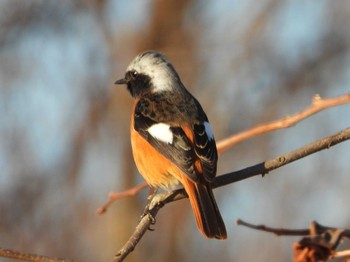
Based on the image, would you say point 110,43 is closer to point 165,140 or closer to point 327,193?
point 327,193

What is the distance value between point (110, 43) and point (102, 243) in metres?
2.77

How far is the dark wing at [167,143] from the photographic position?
4367mm

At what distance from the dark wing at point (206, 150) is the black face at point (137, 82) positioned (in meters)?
0.76

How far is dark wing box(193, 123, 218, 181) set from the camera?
4.27 metres

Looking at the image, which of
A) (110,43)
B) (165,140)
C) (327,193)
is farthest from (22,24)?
(165,140)

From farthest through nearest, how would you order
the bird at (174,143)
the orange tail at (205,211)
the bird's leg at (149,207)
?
the bird at (174,143), the orange tail at (205,211), the bird's leg at (149,207)

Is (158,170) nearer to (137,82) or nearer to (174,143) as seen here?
(174,143)

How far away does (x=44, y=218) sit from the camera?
929cm

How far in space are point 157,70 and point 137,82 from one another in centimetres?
18

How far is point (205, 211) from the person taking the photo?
408cm

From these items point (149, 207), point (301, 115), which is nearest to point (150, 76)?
point (149, 207)

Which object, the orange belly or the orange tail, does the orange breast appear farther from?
the orange tail

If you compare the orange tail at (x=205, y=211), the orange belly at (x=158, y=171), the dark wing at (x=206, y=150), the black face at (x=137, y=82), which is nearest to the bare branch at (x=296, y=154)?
the orange tail at (x=205, y=211)

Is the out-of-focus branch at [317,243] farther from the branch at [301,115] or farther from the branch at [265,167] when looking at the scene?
the branch at [265,167]
